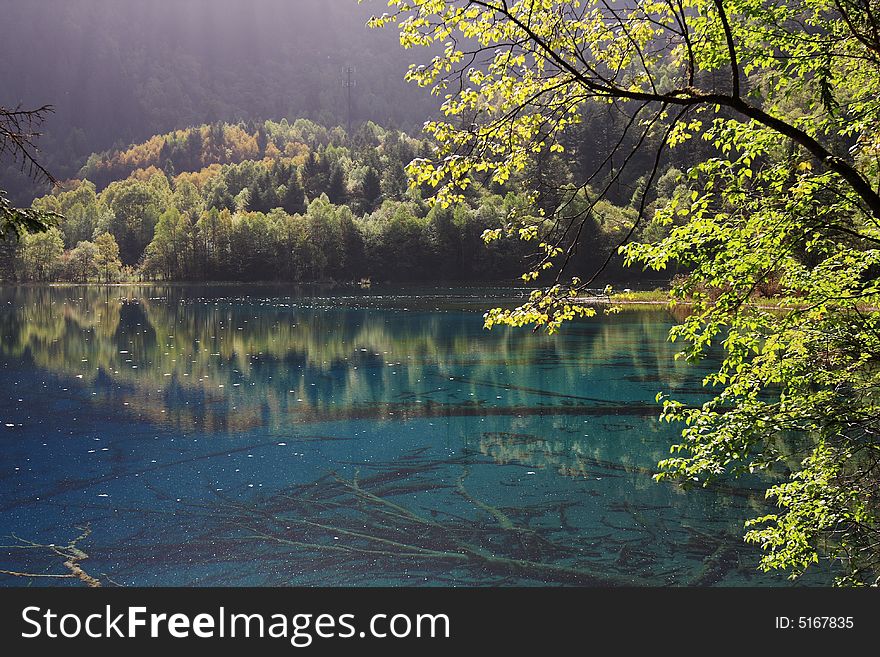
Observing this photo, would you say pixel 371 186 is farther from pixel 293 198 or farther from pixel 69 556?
pixel 69 556

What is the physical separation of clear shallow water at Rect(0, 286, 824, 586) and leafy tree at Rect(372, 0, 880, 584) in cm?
269

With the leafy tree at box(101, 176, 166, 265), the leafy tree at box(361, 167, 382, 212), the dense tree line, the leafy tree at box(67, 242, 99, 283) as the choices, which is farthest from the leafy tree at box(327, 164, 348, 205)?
the leafy tree at box(67, 242, 99, 283)

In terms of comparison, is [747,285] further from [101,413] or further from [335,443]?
[101,413]

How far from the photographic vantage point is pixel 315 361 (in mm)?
32719

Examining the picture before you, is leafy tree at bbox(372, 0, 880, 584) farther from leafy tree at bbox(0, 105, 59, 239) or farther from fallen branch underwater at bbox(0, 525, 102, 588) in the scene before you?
→ fallen branch underwater at bbox(0, 525, 102, 588)

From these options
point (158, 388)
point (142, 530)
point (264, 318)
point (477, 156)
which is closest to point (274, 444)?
point (142, 530)

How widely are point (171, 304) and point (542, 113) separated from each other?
69009 mm

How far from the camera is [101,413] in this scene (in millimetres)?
21734

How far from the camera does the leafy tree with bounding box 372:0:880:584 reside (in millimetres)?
6586

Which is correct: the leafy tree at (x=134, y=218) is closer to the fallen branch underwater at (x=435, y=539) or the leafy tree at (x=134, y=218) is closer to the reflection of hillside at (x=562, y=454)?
the reflection of hillside at (x=562, y=454)

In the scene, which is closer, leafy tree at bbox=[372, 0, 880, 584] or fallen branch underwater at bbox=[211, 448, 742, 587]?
leafy tree at bbox=[372, 0, 880, 584]

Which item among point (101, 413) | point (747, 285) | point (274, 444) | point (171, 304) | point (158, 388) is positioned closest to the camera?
point (747, 285)

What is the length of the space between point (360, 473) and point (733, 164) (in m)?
9.13

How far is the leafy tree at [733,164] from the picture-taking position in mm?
6586
